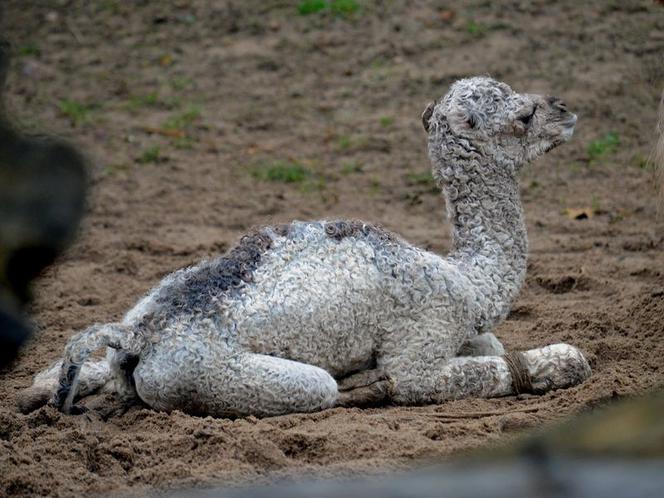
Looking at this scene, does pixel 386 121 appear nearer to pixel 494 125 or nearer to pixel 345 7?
pixel 345 7

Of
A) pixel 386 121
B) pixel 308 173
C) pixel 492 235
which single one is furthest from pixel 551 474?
pixel 386 121

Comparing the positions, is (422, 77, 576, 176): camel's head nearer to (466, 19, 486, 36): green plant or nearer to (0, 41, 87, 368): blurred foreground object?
(0, 41, 87, 368): blurred foreground object

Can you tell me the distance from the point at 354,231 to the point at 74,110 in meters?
6.84

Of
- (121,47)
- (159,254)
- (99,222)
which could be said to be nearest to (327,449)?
(159,254)

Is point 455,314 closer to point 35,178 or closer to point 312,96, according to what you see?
point 35,178

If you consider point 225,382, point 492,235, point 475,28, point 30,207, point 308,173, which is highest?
point 30,207

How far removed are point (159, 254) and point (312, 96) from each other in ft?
12.2

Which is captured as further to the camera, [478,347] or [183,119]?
[183,119]

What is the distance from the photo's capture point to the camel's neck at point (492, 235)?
655 cm

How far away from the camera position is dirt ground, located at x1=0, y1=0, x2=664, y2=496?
567cm

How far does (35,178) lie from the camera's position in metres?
3.38

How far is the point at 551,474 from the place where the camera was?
2.69m

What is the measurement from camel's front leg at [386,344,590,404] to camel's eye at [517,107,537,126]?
1.20m

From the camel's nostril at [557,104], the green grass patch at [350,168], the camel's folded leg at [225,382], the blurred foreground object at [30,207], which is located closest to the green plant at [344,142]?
the green grass patch at [350,168]
